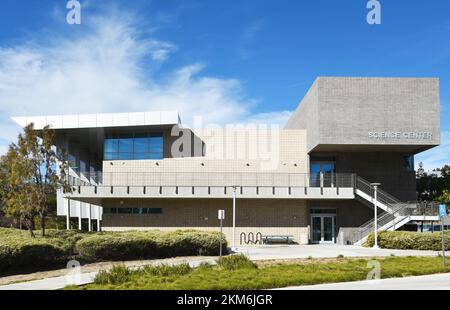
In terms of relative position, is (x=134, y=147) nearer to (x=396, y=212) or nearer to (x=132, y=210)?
(x=132, y=210)

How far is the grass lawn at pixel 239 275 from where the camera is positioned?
13.1 m

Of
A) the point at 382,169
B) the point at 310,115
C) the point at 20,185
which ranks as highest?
the point at 310,115

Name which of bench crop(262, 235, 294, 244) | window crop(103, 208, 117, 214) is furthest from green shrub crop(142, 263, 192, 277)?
window crop(103, 208, 117, 214)

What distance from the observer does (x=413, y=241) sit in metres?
26.9

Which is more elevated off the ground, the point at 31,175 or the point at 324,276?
the point at 31,175

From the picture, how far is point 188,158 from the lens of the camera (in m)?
34.9

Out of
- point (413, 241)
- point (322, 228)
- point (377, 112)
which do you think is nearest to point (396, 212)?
point (413, 241)

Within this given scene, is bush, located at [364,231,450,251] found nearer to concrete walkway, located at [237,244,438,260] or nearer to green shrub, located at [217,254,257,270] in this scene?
Answer: concrete walkway, located at [237,244,438,260]

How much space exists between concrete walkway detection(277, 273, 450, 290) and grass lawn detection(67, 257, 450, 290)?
0.58 m

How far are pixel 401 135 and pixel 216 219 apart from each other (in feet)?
45.7
